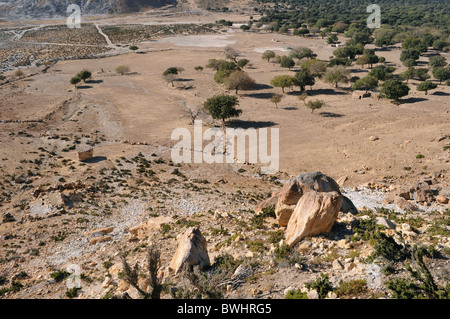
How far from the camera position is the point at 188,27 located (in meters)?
149

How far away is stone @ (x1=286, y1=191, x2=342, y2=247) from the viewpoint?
56.2ft

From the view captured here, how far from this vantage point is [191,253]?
16.2 meters

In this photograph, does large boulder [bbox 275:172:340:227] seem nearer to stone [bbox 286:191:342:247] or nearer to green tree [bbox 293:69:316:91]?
stone [bbox 286:191:342:247]

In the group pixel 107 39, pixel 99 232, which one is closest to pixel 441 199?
pixel 99 232

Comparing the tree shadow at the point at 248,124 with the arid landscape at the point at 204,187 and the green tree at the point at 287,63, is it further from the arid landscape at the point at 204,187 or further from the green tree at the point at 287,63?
the green tree at the point at 287,63

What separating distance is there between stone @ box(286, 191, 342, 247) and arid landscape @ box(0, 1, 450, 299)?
288 mm

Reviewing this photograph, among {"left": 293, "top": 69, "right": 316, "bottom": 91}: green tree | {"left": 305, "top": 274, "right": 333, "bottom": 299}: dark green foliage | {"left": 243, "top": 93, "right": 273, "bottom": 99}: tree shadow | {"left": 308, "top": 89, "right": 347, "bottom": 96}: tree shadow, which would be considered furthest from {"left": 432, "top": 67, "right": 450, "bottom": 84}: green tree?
{"left": 305, "top": 274, "right": 333, "bottom": 299}: dark green foliage

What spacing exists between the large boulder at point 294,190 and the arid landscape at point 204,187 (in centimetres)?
18

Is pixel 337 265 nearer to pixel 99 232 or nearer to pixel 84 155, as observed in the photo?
pixel 99 232

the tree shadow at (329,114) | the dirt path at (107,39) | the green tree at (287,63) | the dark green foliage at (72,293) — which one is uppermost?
the dirt path at (107,39)

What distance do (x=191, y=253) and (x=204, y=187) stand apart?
55.4 ft

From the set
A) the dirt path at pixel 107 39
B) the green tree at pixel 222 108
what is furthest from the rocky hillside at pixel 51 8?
the green tree at pixel 222 108

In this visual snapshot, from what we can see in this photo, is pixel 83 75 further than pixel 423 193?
Yes

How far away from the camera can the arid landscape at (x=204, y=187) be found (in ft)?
51.9
